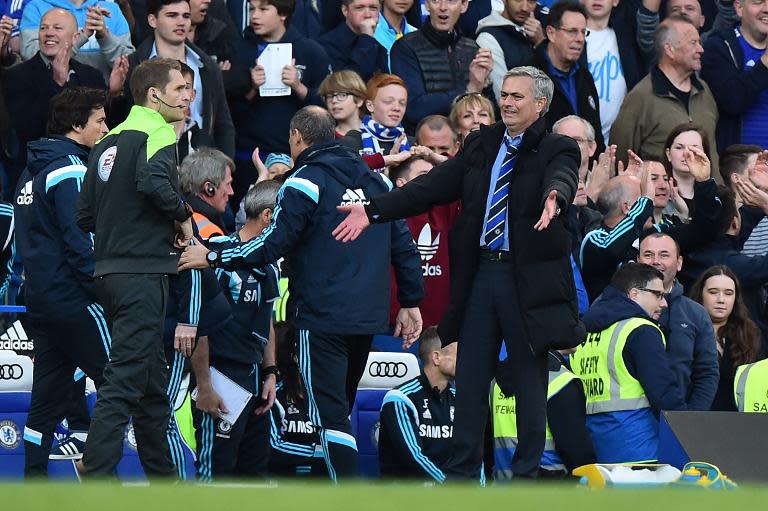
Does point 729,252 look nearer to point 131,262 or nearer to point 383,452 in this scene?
point 383,452

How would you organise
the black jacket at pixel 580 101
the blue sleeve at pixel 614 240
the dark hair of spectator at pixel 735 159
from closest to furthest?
the blue sleeve at pixel 614 240 → the dark hair of spectator at pixel 735 159 → the black jacket at pixel 580 101

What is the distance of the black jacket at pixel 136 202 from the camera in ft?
→ 26.8

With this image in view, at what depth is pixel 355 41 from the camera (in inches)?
507

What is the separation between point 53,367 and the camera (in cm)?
905

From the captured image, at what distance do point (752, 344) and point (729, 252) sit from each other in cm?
94

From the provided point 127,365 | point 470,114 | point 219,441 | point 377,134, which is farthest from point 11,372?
point 470,114

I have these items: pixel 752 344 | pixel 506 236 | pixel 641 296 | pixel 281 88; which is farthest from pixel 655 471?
pixel 281 88

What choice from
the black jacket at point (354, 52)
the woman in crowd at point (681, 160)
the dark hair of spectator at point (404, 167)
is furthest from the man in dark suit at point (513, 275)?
the black jacket at point (354, 52)

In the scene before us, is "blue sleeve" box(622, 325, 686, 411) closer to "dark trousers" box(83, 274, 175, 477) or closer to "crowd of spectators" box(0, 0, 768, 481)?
"crowd of spectators" box(0, 0, 768, 481)

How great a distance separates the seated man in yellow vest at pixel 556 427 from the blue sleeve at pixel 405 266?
2.20 feet

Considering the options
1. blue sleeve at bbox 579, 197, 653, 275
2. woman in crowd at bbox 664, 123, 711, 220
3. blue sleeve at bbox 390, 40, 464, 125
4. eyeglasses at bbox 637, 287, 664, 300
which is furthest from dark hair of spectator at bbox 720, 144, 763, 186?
eyeglasses at bbox 637, 287, 664, 300

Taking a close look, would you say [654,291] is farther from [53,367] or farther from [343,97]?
[53,367]

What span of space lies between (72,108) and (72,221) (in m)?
0.68

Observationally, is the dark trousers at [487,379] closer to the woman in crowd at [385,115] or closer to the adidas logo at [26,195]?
the adidas logo at [26,195]
